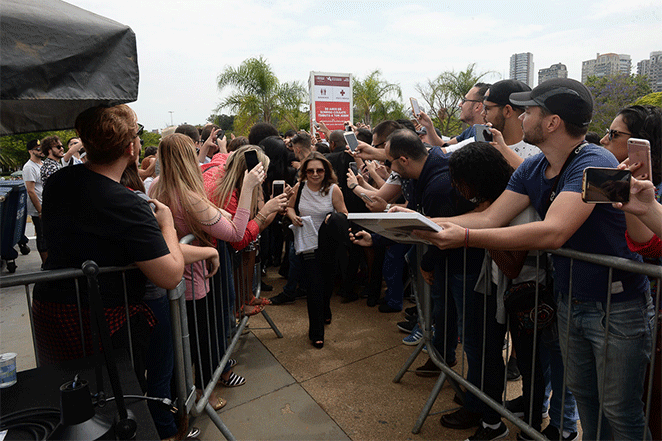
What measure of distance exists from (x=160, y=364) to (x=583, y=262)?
8.04 ft

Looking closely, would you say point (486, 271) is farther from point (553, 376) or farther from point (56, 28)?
point (56, 28)

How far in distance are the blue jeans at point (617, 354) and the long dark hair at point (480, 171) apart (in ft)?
2.99

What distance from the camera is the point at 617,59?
60.8 m

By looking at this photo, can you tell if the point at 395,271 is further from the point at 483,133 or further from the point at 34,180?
the point at 34,180

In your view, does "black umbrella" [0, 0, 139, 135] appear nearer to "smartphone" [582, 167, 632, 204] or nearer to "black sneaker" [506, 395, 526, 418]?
"smartphone" [582, 167, 632, 204]

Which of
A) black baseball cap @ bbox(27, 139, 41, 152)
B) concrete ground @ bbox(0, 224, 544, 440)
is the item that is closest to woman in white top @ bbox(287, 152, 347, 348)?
concrete ground @ bbox(0, 224, 544, 440)

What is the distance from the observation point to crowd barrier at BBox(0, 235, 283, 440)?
2012 millimetres

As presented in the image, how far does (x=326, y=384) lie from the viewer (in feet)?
12.3

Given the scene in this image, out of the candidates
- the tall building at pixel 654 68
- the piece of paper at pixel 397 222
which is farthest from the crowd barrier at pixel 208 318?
the tall building at pixel 654 68

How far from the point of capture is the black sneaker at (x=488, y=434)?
113 inches

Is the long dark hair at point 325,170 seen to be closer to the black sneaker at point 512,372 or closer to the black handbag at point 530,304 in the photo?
the black sneaker at point 512,372

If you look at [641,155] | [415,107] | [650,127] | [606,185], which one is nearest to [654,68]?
[415,107]

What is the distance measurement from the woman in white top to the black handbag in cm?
233

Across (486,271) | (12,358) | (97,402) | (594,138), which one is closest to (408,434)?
(486,271)
